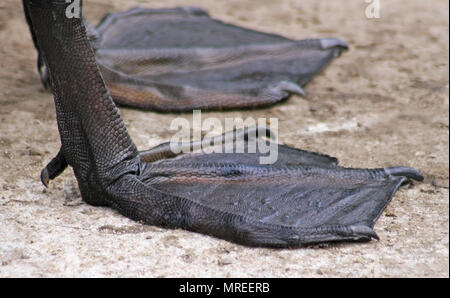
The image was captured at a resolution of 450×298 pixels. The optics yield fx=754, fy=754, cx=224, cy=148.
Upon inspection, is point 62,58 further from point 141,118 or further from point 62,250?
point 141,118

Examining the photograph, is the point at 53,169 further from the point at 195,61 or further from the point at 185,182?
the point at 195,61

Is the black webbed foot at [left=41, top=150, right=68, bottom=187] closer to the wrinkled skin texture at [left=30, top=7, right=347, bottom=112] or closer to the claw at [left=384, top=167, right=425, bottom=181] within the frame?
the wrinkled skin texture at [left=30, top=7, right=347, bottom=112]

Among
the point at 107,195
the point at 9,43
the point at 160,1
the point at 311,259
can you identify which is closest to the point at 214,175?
the point at 107,195

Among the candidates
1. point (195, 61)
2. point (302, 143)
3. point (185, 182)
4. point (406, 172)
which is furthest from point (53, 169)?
point (195, 61)

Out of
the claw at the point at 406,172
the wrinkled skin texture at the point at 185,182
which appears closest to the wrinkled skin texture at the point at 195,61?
the wrinkled skin texture at the point at 185,182

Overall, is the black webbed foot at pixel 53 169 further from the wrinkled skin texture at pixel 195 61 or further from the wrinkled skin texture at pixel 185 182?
the wrinkled skin texture at pixel 195 61
